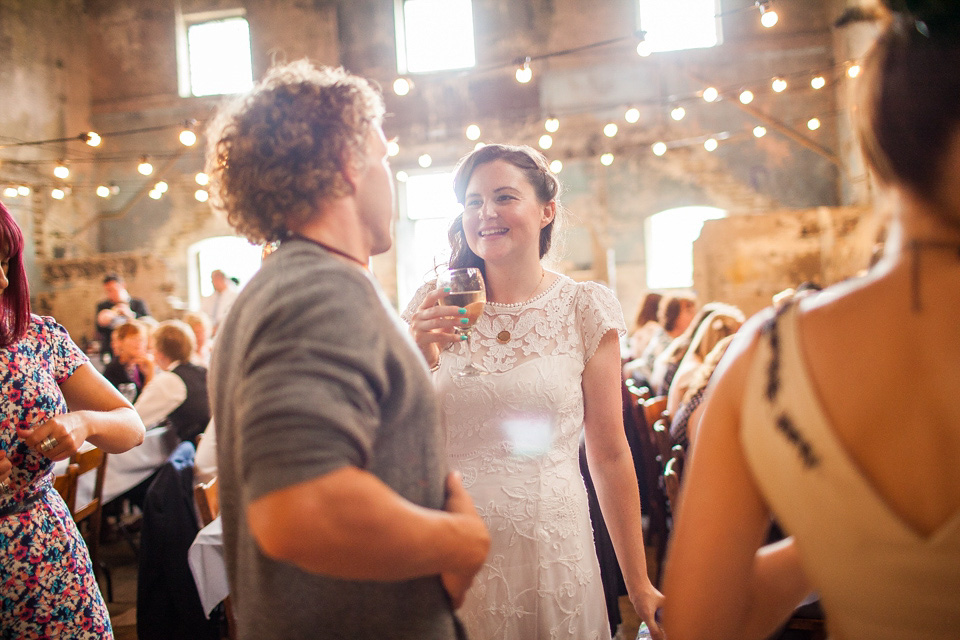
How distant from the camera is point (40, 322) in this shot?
1.72 m

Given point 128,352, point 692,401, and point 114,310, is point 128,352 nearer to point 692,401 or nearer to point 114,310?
point 114,310

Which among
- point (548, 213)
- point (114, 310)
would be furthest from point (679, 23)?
point (548, 213)

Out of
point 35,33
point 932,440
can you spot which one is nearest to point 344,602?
point 932,440

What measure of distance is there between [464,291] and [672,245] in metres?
9.92

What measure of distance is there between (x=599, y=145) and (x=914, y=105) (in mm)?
10524

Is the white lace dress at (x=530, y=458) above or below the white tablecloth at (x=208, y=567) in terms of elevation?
above

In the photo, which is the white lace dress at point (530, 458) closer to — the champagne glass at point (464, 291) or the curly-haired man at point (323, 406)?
the champagne glass at point (464, 291)

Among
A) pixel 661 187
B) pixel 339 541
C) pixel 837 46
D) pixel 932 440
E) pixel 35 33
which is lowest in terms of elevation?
pixel 339 541

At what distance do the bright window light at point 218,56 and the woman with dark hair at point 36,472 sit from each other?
37.0 feet

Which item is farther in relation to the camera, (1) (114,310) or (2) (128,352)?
(1) (114,310)

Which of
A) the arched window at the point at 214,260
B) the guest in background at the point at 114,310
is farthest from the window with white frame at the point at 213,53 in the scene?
the guest in background at the point at 114,310

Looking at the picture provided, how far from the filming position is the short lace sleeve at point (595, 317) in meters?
1.74

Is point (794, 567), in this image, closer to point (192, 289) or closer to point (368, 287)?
point (368, 287)

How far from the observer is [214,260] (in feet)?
38.8
